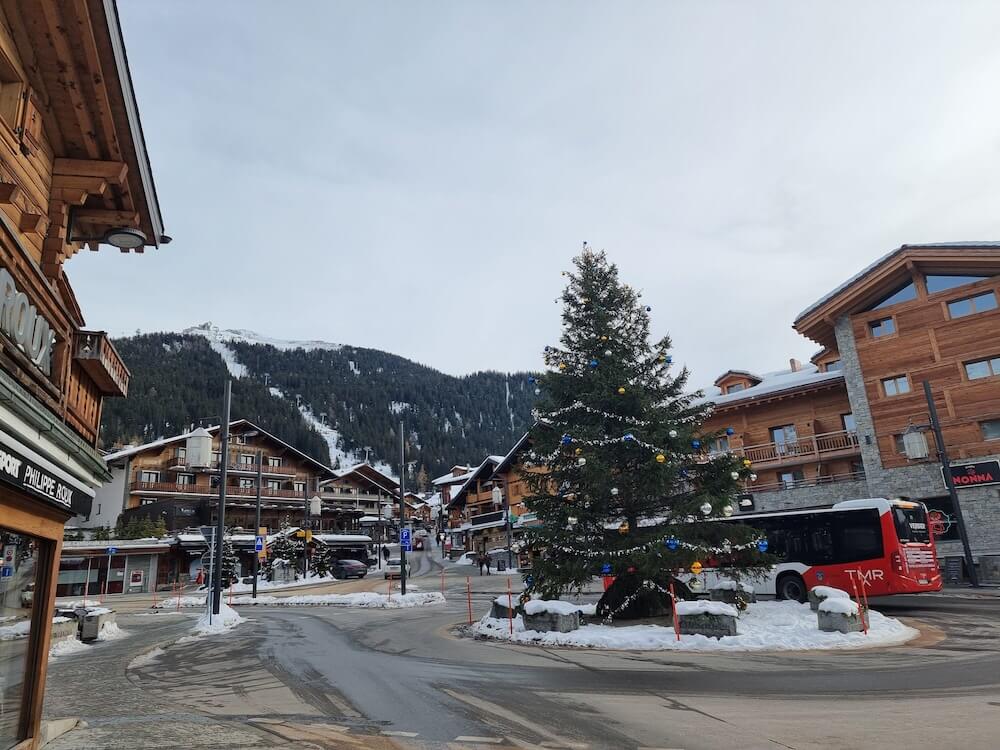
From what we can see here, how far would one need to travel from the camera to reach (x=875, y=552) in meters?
19.4

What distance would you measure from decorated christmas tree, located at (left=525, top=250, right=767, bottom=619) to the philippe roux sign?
11.3 m

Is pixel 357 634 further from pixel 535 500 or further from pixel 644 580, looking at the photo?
pixel 644 580

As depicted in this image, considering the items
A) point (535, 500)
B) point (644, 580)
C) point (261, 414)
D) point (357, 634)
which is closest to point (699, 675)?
point (644, 580)

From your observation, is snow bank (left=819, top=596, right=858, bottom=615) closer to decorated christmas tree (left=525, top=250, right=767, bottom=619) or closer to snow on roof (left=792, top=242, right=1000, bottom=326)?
decorated christmas tree (left=525, top=250, right=767, bottom=619)

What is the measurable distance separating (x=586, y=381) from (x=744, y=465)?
14.6ft

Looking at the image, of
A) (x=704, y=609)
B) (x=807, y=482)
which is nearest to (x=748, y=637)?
(x=704, y=609)

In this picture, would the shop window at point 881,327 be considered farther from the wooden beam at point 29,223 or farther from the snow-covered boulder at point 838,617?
the wooden beam at point 29,223

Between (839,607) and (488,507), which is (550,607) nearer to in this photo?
(839,607)

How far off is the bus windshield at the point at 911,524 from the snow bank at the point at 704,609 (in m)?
8.96

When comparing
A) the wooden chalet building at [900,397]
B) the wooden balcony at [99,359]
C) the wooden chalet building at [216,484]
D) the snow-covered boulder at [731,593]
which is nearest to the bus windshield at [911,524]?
the snow-covered boulder at [731,593]

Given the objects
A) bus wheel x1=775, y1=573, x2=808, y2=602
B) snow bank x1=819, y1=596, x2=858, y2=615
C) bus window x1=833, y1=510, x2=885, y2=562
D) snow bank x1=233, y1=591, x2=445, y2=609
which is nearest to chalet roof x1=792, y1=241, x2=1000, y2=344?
bus window x1=833, y1=510, x2=885, y2=562

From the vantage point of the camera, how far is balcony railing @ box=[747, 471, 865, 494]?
1433 inches

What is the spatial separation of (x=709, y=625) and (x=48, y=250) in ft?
43.0

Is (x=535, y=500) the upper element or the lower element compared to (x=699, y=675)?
upper
